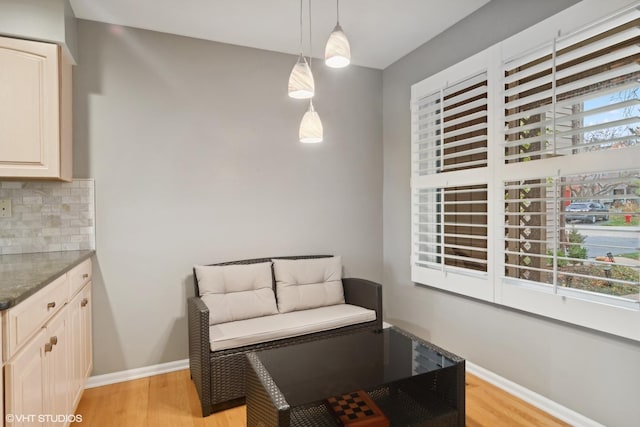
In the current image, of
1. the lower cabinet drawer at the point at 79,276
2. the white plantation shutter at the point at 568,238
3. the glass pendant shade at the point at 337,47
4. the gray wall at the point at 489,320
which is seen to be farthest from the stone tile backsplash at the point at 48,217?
the white plantation shutter at the point at 568,238

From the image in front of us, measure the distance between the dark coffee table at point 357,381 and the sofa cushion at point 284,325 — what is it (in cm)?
38

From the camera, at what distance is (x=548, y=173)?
2123 millimetres

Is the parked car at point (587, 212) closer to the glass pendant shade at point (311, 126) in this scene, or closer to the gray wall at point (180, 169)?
the glass pendant shade at point (311, 126)

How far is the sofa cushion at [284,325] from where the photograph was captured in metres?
2.28

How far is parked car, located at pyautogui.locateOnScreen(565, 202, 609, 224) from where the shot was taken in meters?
1.91

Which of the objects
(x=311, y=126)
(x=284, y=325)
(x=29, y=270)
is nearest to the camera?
(x=29, y=270)

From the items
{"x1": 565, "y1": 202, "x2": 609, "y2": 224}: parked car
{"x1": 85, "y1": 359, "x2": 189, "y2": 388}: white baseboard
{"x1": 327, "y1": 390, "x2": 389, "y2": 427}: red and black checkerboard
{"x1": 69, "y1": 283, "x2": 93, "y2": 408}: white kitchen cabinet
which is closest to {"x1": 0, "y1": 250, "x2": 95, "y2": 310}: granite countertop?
{"x1": 69, "y1": 283, "x2": 93, "y2": 408}: white kitchen cabinet

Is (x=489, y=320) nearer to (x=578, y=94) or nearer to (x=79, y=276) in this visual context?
(x=578, y=94)

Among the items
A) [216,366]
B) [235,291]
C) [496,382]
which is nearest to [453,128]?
[496,382]

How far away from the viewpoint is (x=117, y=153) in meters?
2.69

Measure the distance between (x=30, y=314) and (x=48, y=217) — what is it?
1324 mm

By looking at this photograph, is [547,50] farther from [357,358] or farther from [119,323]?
[119,323]

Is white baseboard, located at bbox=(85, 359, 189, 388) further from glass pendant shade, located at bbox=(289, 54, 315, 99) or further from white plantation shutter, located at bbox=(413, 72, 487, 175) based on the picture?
white plantation shutter, located at bbox=(413, 72, 487, 175)

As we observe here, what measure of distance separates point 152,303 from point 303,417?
1.62m
